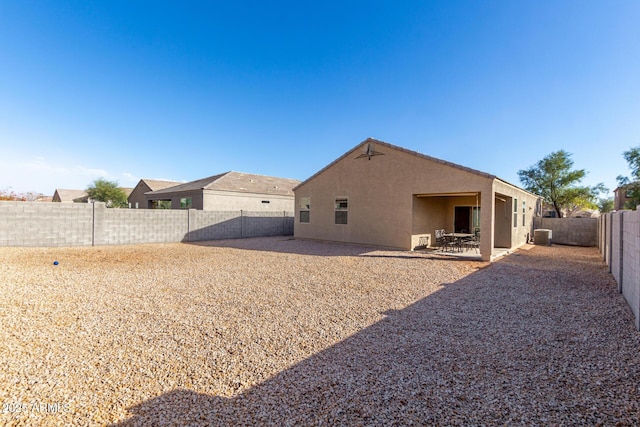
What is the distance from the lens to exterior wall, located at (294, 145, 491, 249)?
439 inches

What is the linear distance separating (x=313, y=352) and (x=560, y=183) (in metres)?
37.3

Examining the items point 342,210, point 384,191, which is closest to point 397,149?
point 384,191

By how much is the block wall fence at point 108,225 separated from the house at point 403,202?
5106 millimetres

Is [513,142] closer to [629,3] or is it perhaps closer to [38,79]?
[629,3]

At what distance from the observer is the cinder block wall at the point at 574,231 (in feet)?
50.0

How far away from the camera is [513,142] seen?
20.7 meters

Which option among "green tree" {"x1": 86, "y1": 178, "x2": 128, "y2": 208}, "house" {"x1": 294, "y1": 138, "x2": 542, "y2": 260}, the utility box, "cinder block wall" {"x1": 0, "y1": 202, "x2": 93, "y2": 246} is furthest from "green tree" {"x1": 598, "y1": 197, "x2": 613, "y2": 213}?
"green tree" {"x1": 86, "y1": 178, "x2": 128, "y2": 208}

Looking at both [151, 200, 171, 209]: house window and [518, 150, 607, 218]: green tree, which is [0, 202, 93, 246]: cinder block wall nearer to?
[151, 200, 171, 209]: house window

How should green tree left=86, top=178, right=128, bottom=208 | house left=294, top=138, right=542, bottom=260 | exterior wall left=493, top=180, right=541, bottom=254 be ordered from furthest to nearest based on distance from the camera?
green tree left=86, top=178, right=128, bottom=208 < exterior wall left=493, top=180, right=541, bottom=254 < house left=294, top=138, right=542, bottom=260

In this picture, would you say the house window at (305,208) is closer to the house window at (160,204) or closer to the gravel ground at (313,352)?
the gravel ground at (313,352)

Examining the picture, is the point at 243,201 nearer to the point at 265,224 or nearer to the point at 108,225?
the point at 265,224

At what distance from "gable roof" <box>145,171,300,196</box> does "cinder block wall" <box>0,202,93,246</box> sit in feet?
31.3

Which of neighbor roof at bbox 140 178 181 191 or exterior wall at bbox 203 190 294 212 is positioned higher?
neighbor roof at bbox 140 178 181 191

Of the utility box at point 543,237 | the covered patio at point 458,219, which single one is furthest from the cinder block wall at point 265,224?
the utility box at point 543,237
